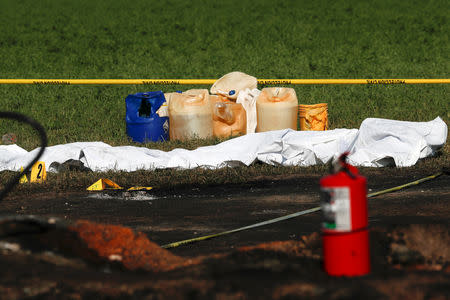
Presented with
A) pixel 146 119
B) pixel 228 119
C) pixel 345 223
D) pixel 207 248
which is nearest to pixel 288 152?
pixel 228 119

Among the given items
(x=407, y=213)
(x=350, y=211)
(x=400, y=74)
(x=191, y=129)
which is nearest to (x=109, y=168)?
(x=191, y=129)

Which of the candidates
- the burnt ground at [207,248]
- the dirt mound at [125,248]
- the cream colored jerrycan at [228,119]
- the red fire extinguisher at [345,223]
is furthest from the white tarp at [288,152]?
the red fire extinguisher at [345,223]

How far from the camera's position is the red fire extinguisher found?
4398mm

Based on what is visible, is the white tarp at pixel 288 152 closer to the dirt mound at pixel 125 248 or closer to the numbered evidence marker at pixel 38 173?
the numbered evidence marker at pixel 38 173

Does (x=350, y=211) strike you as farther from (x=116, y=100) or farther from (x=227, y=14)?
(x=227, y=14)

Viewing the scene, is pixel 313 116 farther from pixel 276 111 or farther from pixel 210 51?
pixel 210 51

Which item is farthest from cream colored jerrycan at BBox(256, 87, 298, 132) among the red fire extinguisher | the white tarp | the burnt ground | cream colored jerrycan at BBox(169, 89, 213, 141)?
the red fire extinguisher

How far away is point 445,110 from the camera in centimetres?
1380

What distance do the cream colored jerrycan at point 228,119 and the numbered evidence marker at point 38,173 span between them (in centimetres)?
347

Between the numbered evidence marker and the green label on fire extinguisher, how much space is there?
560 cm

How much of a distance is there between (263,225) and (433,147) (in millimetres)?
3862

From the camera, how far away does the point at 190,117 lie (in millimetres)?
11555

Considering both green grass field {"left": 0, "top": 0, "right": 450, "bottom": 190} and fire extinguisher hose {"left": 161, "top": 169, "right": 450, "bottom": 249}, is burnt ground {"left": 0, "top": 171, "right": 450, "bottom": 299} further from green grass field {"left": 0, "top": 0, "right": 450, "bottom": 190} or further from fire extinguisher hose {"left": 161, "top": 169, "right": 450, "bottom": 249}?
green grass field {"left": 0, "top": 0, "right": 450, "bottom": 190}

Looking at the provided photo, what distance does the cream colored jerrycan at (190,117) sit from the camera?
1157 centimetres
